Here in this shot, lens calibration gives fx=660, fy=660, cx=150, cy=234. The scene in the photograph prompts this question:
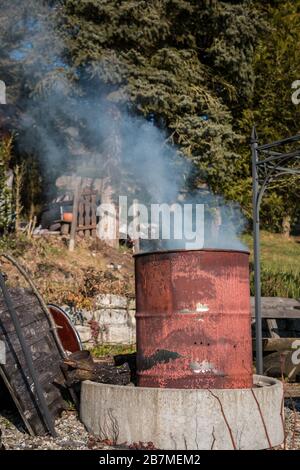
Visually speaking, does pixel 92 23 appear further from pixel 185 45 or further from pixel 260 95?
pixel 260 95

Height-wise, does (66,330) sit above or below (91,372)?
above

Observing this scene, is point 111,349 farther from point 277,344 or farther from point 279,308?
point 277,344

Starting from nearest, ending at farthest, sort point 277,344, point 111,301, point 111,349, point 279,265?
1. point 277,344
2. point 111,349
3. point 111,301
4. point 279,265

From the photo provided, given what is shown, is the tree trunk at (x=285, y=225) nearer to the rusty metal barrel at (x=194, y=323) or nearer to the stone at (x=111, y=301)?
the stone at (x=111, y=301)

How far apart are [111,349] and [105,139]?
6.05 metres

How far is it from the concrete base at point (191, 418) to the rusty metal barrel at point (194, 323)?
0.30 metres

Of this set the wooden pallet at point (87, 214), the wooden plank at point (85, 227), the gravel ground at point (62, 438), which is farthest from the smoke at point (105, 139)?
the gravel ground at point (62, 438)

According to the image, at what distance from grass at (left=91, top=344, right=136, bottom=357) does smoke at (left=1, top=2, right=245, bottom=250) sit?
3653 millimetres

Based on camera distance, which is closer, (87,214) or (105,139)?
(87,214)

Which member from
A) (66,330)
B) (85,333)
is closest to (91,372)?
(66,330)

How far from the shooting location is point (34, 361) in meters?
5.92
